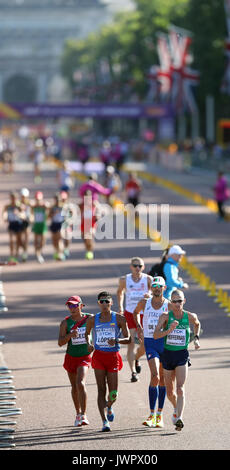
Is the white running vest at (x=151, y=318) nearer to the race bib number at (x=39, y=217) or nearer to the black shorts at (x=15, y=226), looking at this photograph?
the race bib number at (x=39, y=217)

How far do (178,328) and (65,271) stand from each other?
1426 cm

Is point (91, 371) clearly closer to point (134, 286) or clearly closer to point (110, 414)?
point (134, 286)

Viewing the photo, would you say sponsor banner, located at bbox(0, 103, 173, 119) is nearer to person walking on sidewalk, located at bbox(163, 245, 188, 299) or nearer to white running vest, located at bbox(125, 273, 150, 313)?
person walking on sidewalk, located at bbox(163, 245, 188, 299)

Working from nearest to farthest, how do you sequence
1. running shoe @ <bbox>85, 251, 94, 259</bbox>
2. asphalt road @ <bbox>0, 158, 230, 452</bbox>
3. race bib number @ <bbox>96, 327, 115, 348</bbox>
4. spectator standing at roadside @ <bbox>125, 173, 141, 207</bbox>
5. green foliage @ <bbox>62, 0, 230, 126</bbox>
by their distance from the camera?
asphalt road @ <bbox>0, 158, 230, 452</bbox> < race bib number @ <bbox>96, 327, 115, 348</bbox> < running shoe @ <bbox>85, 251, 94, 259</bbox> < spectator standing at roadside @ <bbox>125, 173, 141, 207</bbox> < green foliage @ <bbox>62, 0, 230, 126</bbox>

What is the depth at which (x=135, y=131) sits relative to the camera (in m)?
135

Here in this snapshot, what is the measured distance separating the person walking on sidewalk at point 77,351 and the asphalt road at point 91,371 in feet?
0.85

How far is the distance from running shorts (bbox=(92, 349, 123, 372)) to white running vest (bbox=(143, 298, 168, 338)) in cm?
46

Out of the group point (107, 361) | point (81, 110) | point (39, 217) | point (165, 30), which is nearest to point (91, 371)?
point (107, 361)

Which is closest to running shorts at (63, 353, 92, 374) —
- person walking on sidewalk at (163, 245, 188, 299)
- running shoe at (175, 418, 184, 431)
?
running shoe at (175, 418, 184, 431)

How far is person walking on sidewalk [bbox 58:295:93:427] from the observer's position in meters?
13.2

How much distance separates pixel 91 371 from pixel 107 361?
12.0 feet

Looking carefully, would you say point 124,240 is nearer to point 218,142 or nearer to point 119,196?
point 119,196

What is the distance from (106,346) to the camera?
43.2 feet
